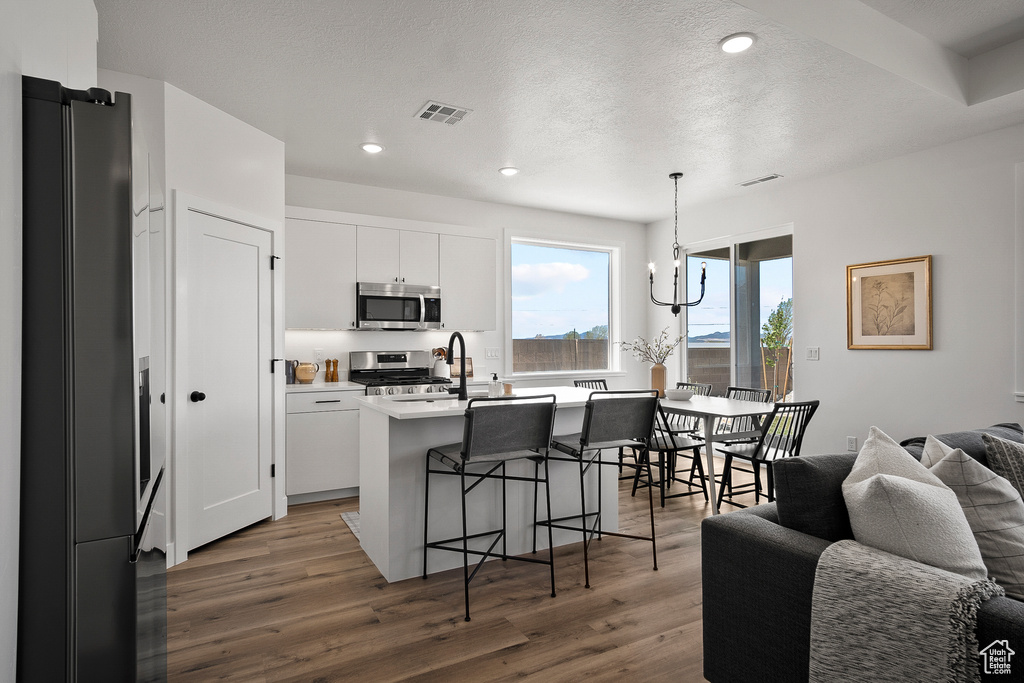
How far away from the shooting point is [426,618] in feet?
7.97

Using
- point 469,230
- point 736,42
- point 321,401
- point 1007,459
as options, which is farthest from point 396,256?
point 1007,459

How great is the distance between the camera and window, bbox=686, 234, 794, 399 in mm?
5395

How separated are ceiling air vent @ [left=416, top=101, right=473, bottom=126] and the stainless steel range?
80.2 inches

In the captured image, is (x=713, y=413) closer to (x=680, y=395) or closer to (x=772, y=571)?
(x=680, y=395)

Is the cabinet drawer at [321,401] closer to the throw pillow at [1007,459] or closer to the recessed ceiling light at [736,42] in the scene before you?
the recessed ceiling light at [736,42]

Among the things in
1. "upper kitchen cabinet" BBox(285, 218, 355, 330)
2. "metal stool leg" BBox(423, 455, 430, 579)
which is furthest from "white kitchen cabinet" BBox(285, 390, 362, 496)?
"metal stool leg" BBox(423, 455, 430, 579)

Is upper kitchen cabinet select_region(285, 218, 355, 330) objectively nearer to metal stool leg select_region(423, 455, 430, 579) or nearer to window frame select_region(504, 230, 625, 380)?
window frame select_region(504, 230, 625, 380)

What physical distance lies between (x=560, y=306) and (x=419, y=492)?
390 centimetres

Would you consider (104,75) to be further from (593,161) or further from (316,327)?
(593,161)

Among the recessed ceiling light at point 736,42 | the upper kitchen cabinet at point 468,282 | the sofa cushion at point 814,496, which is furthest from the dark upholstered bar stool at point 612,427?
the upper kitchen cabinet at point 468,282

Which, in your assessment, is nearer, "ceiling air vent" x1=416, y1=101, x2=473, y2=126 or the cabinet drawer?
"ceiling air vent" x1=416, y1=101, x2=473, y2=126

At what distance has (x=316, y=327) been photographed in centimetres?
462

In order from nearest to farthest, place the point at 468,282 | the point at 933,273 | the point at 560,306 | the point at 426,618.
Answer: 1. the point at 426,618
2. the point at 933,273
3. the point at 468,282
4. the point at 560,306

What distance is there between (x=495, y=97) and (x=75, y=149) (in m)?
2.58
